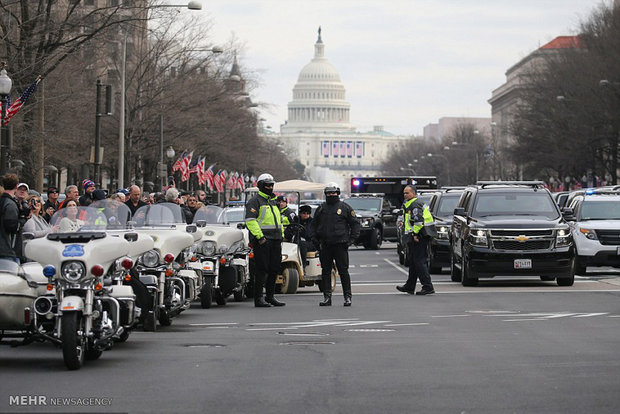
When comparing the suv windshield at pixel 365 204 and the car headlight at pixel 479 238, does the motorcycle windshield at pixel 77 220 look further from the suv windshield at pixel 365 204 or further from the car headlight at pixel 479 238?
the suv windshield at pixel 365 204

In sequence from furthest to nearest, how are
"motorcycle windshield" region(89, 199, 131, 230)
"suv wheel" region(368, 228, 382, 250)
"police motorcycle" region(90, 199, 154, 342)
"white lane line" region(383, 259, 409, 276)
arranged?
1. "suv wheel" region(368, 228, 382, 250)
2. "white lane line" region(383, 259, 409, 276)
3. "motorcycle windshield" region(89, 199, 131, 230)
4. "police motorcycle" region(90, 199, 154, 342)

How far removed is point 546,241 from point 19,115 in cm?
1751

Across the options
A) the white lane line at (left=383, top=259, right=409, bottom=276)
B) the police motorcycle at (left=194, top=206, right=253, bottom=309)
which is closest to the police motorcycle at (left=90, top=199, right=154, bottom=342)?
the police motorcycle at (left=194, top=206, right=253, bottom=309)

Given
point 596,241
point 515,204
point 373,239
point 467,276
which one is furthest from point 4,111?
point 373,239

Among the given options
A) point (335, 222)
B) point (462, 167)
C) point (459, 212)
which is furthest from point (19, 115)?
point (462, 167)

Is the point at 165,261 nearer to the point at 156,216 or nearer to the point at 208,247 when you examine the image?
the point at 156,216

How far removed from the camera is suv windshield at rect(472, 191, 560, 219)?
82.2 ft

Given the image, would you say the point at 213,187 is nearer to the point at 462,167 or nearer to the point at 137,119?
the point at 137,119

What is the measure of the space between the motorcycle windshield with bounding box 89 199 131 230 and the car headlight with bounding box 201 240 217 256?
14.5 ft

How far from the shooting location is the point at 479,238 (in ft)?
79.3

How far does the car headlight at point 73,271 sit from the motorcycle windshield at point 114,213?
231cm

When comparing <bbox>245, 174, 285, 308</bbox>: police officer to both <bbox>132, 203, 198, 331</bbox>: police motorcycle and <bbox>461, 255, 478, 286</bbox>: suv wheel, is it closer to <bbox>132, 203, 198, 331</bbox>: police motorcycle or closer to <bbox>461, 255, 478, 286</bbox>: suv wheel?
<bbox>132, 203, 198, 331</bbox>: police motorcycle

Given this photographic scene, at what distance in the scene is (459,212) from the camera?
2503 centimetres

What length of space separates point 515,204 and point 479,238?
1489 mm
